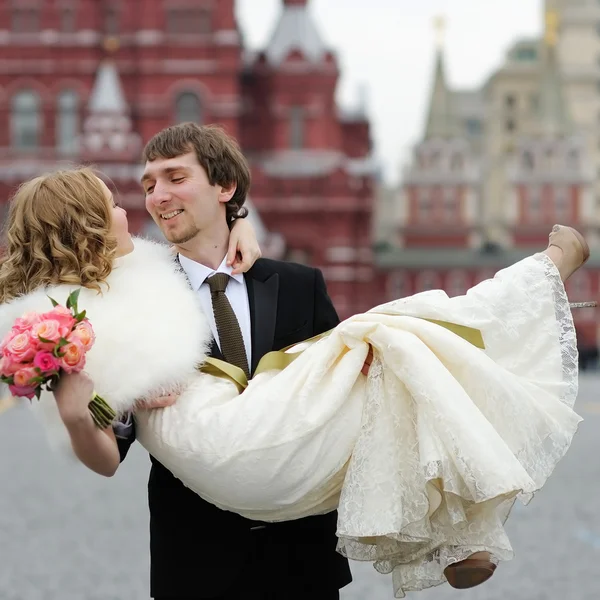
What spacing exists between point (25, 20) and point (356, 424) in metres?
36.2

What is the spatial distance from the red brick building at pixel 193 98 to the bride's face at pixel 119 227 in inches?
1277

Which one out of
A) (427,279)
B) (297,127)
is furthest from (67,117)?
(427,279)

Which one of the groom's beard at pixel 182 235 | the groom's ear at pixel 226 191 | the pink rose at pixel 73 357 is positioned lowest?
the pink rose at pixel 73 357

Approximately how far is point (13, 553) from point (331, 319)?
5.68 m

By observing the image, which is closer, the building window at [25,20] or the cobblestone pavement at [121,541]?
the cobblestone pavement at [121,541]

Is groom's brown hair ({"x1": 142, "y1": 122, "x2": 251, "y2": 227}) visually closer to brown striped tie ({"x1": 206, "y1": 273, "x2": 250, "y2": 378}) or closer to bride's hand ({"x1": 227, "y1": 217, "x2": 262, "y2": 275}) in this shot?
bride's hand ({"x1": 227, "y1": 217, "x2": 262, "y2": 275})

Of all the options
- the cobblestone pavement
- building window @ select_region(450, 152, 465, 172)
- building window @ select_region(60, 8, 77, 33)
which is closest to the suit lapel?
the cobblestone pavement

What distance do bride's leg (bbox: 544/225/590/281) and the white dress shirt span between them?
2.65ft

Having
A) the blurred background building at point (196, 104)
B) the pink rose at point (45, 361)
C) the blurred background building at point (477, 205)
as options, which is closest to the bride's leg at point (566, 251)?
the pink rose at point (45, 361)

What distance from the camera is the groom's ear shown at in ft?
10.7

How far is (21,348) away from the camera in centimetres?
261

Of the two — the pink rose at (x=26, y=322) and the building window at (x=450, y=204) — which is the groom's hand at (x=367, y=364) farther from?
the building window at (x=450, y=204)

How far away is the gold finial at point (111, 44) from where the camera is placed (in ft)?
120

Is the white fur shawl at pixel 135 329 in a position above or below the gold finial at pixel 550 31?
above
